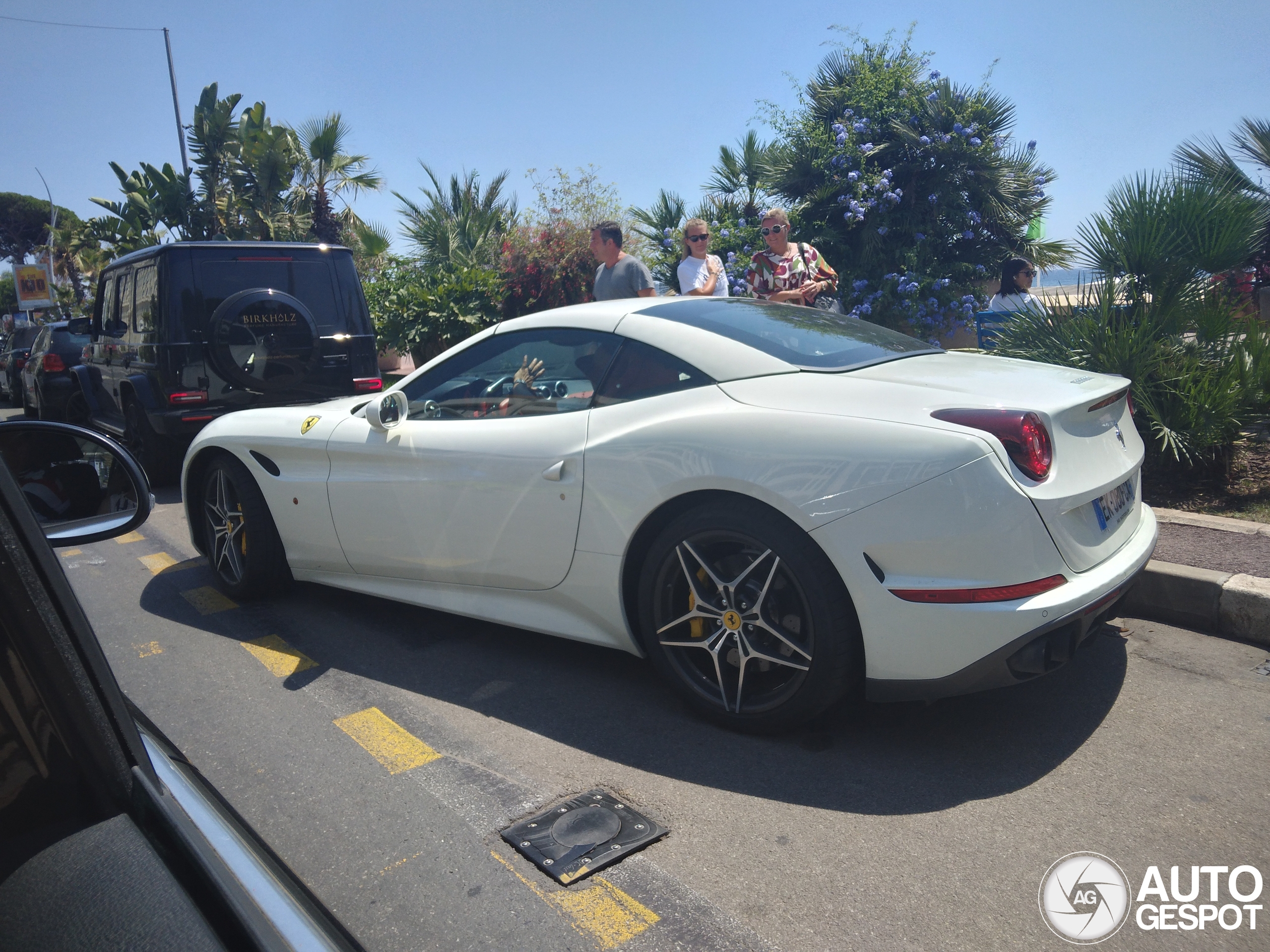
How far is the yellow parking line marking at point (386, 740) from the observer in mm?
3037

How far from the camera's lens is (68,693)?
3.64ft

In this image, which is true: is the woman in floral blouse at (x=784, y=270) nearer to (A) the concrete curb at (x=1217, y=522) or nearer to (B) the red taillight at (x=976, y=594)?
(A) the concrete curb at (x=1217, y=522)

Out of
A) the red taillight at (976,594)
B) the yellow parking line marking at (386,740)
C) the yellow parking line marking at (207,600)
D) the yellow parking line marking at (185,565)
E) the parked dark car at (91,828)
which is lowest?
the yellow parking line marking at (185,565)

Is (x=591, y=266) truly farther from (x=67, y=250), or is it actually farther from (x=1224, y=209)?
(x=67, y=250)

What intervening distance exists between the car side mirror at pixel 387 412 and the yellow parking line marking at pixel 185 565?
7.75 ft

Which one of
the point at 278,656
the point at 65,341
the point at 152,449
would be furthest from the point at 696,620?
the point at 65,341

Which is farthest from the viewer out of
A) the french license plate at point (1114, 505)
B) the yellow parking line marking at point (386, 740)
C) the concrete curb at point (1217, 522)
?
the concrete curb at point (1217, 522)

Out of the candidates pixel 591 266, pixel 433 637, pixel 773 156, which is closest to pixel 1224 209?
pixel 433 637

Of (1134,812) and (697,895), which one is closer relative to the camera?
(697,895)

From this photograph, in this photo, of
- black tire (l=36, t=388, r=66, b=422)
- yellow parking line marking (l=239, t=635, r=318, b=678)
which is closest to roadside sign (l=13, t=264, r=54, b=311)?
black tire (l=36, t=388, r=66, b=422)

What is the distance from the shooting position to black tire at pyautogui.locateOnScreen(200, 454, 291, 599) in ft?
15.1

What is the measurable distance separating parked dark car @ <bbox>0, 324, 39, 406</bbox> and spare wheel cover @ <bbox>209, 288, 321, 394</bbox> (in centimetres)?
1286

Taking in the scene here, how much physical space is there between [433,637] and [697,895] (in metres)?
2.21

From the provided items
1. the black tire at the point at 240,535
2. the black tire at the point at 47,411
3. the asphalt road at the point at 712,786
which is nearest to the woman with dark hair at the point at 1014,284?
the asphalt road at the point at 712,786
